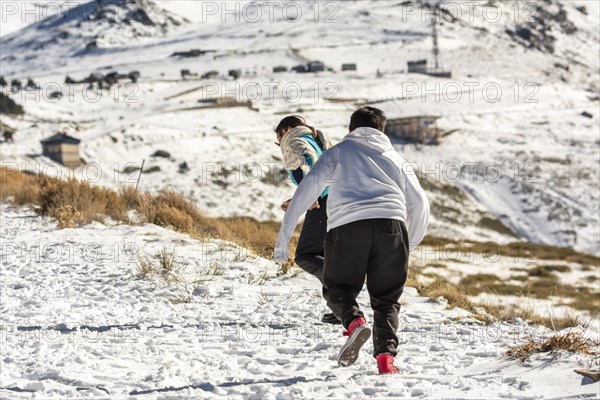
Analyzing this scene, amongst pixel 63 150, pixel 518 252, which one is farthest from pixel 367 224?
pixel 63 150

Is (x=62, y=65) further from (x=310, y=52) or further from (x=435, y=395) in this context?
(x=435, y=395)

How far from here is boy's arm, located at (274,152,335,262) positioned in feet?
14.4

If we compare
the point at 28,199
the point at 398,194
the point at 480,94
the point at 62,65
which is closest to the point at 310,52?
the point at 480,94

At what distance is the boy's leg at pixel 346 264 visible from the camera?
4234mm

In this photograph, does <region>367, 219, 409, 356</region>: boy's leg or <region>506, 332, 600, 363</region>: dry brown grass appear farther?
<region>506, 332, 600, 363</region>: dry brown grass

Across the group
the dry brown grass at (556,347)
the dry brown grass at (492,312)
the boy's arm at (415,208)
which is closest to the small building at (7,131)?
the dry brown grass at (492,312)

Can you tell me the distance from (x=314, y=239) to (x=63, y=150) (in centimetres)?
4641

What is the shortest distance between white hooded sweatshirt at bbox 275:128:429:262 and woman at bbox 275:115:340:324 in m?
0.80

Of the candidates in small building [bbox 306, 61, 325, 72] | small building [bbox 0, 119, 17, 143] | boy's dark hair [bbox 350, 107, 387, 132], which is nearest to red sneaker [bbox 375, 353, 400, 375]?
boy's dark hair [bbox 350, 107, 387, 132]

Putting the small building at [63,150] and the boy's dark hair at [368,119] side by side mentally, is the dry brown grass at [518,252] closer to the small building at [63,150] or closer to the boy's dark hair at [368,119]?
the boy's dark hair at [368,119]

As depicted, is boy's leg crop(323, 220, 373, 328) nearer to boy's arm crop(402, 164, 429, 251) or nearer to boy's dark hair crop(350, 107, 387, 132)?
boy's arm crop(402, 164, 429, 251)

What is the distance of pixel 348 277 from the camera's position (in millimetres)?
4348

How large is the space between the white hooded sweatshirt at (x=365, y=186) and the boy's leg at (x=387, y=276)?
10cm

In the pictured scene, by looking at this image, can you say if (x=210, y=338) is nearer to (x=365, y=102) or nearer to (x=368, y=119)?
(x=368, y=119)
